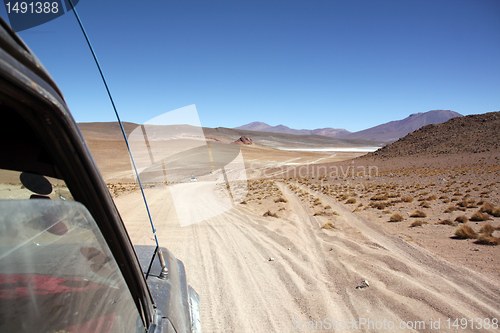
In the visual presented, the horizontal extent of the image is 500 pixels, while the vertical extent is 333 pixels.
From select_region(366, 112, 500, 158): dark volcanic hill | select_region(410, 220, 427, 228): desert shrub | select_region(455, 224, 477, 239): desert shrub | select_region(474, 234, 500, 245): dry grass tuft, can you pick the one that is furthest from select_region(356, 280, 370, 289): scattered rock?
select_region(366, 112, 500, 158): dark volcanic hill

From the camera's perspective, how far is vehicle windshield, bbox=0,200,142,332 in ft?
2.31

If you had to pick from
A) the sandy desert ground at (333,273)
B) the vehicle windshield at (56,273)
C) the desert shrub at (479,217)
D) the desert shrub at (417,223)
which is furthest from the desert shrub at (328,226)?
the vehicle windshield at (56,273)

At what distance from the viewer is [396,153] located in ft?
176

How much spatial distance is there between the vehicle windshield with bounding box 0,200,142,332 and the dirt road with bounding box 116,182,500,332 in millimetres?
2682

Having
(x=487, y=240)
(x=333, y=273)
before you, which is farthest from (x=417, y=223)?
(x=333, y=273)

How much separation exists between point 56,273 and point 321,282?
4.39 metres

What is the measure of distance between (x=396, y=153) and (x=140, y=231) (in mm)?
58193

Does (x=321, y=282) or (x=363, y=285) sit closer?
(x=363, y=285)

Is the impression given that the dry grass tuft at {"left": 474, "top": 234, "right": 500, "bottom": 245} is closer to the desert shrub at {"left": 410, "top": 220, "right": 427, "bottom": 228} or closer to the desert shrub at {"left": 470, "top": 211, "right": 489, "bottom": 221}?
the desert shrub at {"left": 410, "top": 220, "right": 427, "bottom": 228}

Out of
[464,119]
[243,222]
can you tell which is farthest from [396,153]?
[243,222]

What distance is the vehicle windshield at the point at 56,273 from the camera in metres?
0.70

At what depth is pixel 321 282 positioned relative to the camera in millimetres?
4441

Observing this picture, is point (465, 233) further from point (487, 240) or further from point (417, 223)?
point (417, 223)

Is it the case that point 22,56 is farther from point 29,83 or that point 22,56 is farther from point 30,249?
point 30,249
